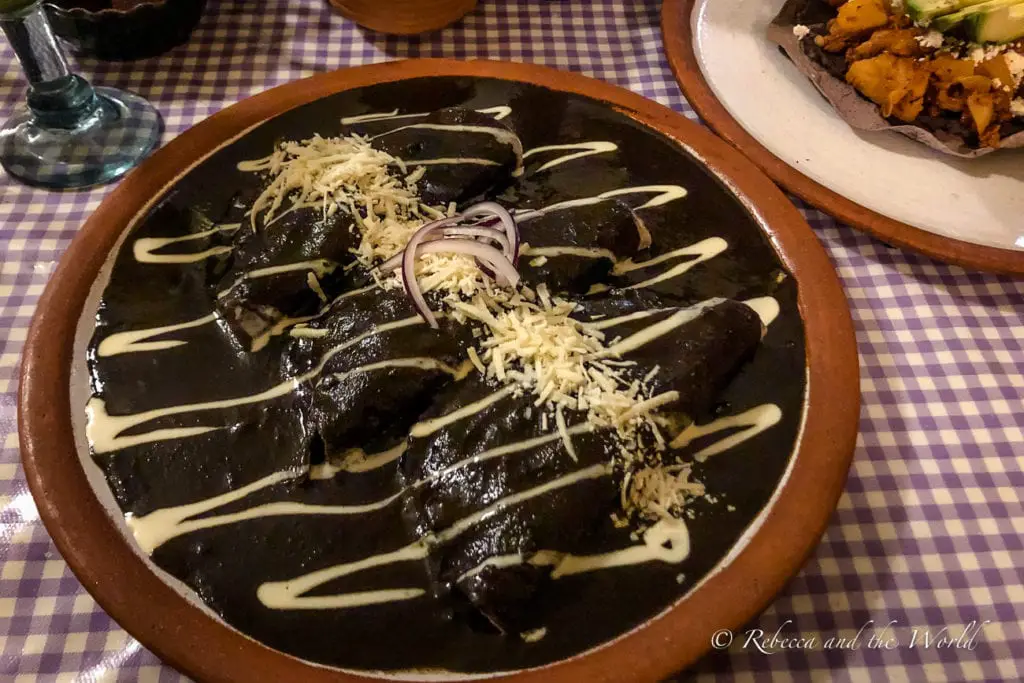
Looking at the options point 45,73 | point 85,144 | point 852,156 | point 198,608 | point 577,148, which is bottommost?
point 198,608

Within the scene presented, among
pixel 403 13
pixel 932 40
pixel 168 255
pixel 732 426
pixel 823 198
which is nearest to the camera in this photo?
pixel 732 426

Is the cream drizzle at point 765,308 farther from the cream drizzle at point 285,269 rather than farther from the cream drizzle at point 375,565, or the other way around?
the cream drizzle at point 285,269

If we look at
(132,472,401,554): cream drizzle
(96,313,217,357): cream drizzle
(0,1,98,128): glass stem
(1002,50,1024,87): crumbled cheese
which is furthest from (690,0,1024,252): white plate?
(0,1,98,128): glass stem

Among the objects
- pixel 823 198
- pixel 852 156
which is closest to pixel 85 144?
pixel 823 198

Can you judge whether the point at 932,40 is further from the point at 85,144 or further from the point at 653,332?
the point at 85,144

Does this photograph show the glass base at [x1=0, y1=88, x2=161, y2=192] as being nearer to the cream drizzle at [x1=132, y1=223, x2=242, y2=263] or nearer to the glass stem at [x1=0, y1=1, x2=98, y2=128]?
the glass stem at [x1=0, y1=1, x2=98, y2=128]

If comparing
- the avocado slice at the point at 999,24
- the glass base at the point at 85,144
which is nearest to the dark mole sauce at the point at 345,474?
the glass base at the point at 85,144
